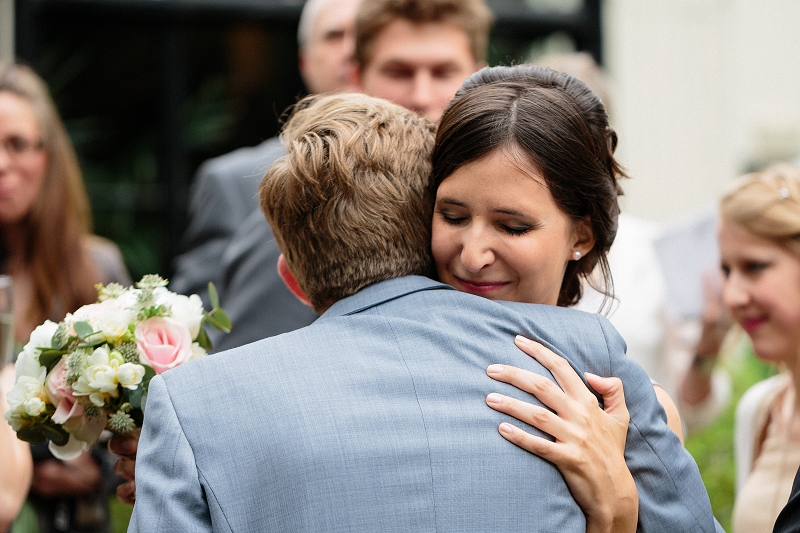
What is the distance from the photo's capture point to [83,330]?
2307 millimetres

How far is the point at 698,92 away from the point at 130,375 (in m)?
7.12

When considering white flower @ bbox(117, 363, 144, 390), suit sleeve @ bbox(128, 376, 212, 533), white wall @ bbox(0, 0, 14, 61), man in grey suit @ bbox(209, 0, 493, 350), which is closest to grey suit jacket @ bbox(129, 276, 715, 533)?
suit sleeve @ bbox(128, 376, 212, 533)

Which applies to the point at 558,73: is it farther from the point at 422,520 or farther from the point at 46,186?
the point at 46,186

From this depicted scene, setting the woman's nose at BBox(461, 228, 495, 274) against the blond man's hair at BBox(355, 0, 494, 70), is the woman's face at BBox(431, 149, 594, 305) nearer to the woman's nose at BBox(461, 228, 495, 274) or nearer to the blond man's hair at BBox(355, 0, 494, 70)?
the woman's nose at BBox(461, 228, 495, 274)

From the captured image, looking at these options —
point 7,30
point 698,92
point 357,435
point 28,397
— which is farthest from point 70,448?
point 698,92

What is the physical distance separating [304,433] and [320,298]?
409 millimetres

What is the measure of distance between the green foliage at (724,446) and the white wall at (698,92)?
1717 mm

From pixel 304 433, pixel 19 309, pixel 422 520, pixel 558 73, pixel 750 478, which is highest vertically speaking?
pixel 558 73

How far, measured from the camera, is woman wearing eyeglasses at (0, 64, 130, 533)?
154 inches

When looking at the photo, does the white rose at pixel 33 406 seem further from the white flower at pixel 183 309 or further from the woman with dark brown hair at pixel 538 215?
the woman with dark brown hair at pixel 538 215

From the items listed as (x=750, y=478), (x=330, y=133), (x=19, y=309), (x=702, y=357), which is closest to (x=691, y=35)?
(x=702, y=357)

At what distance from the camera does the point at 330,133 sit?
2.19 metres

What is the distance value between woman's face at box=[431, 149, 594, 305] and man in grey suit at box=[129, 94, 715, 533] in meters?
0.07

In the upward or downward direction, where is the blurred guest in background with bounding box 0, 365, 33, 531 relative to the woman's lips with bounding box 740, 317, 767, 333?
upward
